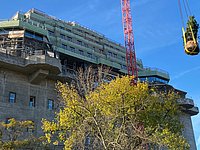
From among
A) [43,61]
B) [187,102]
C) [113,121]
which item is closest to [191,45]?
[113,121]

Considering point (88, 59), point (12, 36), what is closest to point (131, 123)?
point (12, 36)

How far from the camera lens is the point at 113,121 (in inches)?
850

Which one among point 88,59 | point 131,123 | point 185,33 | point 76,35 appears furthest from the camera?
point 76,35

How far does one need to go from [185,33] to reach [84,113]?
43.7ft

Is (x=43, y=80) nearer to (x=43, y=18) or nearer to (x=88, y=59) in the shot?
(x=88, y=59)

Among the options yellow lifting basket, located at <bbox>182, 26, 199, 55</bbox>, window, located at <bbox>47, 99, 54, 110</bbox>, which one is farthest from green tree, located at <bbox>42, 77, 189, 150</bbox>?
window, located at <bbox>47, 99, 54, 110</bbox>

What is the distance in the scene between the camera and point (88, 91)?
23141mm

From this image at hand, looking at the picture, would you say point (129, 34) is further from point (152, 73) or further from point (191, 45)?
point (191, 45)

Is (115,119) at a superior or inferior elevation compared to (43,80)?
inferior

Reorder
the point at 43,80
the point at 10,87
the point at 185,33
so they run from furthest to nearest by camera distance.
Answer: the point at 43,80 → the point at 10,87 → the point at 185,33

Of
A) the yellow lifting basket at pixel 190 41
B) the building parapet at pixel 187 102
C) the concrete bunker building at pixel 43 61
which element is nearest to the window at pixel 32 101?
the concrete bunker building at pixel 43 61

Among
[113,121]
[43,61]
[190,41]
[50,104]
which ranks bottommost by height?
[113,121]

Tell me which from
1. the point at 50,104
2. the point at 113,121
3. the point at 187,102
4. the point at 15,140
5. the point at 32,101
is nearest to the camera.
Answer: the point at 113,121

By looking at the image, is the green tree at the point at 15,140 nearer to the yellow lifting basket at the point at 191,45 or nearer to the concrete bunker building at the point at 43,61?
the concrete bunker building at the point at 43,61
